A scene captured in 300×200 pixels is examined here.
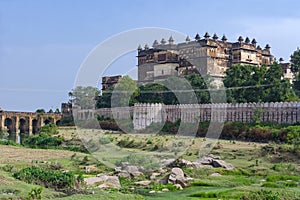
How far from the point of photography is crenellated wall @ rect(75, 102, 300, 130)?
42.8 meters

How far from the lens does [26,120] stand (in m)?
89.4

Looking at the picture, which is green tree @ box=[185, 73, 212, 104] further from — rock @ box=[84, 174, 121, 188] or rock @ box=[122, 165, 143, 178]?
rock @ box=[84, 174, 121, 188]

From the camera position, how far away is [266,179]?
Result: 81.9 ft

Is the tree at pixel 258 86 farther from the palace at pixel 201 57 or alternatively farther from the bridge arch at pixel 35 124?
the bridge arch at pixel 35 124

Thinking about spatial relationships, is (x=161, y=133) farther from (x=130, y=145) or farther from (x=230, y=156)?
(x=230, y=156)

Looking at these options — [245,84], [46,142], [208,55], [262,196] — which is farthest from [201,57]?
[262,196]

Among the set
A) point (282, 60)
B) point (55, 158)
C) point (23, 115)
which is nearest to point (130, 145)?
point (55, 158)

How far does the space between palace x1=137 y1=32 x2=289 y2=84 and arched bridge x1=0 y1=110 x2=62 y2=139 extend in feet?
56.2

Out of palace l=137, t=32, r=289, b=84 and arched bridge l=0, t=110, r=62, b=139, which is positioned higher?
palace l=137, t=32, r=289, b=84

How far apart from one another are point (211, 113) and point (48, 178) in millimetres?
30682

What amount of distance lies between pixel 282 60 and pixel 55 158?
2039 inches

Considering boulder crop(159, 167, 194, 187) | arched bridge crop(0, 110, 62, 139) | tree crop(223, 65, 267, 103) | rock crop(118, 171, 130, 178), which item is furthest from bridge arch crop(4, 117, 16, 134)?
boulder crop(159, 167, 194, 187)

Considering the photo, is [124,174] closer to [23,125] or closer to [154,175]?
[154,175]

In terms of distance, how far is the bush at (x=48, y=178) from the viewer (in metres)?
21.1
